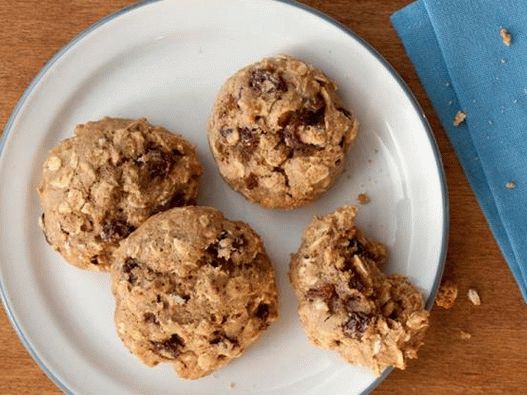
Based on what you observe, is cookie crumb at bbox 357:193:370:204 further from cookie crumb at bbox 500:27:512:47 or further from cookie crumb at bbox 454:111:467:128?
cookie crumb at bbox 500:27:512:47

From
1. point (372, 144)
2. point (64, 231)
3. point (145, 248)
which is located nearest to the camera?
point (145, 248)

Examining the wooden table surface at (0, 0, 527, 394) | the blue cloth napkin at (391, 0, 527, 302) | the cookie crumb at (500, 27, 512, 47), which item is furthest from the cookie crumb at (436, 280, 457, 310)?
the cookie crumb at (500, 27, 512, 47)

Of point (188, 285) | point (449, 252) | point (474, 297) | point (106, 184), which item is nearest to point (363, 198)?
point (449, 252)

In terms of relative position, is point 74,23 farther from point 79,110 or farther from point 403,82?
point 403,82

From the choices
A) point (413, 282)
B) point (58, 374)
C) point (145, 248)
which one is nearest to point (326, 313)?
point (413, 282)

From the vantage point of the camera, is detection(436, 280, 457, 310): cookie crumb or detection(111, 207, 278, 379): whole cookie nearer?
detection(111, 207, 278, 379): whole cookie

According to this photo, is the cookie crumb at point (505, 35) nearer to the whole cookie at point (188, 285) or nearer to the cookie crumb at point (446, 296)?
the cookie crumb at point (446, 296)
